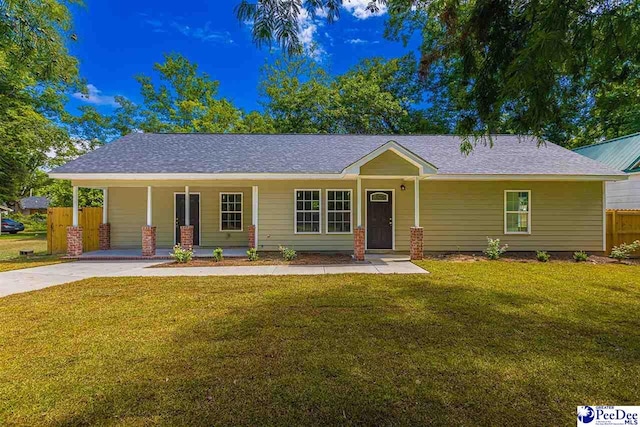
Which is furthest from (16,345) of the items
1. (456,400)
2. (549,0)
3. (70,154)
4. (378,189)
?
(70,154)

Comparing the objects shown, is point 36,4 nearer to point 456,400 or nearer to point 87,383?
point 87,383

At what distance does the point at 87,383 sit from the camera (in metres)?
2.96

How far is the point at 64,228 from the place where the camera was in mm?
12266

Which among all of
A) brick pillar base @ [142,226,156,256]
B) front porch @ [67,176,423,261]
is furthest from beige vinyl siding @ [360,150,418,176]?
brick pillar base @ [142,226,156,256]

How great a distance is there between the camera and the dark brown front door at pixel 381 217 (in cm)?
1145

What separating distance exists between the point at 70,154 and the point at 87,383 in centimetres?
3025

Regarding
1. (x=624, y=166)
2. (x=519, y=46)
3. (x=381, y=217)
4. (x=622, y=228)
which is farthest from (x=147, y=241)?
(x=624, y=166)

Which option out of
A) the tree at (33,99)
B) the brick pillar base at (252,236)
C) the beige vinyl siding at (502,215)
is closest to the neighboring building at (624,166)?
the beige vinyl siding at (502,215)

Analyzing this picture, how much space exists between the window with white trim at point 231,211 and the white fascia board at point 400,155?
484cm

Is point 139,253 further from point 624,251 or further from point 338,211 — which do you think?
point 624,251

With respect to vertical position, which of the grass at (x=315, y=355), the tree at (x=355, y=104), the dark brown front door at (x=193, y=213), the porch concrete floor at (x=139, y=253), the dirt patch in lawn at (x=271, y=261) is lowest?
the grass at (x=315, y=355)

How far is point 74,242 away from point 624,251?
17.5 metres
